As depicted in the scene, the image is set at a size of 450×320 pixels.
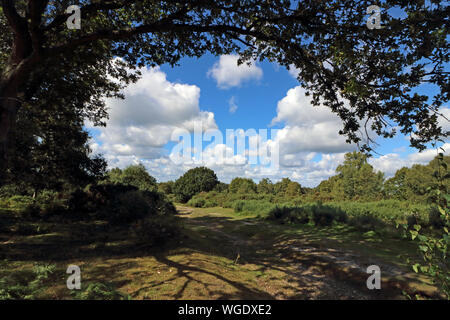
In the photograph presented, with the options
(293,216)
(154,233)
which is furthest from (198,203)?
(154,233)

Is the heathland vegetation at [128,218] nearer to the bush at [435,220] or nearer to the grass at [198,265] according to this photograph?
the bush at [435,220]

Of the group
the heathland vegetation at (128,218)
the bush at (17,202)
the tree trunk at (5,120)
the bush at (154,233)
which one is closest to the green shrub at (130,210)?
the heathland vegetation at (128,218)

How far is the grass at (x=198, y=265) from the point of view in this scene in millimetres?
4727

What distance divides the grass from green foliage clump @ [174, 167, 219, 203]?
38.9 metres

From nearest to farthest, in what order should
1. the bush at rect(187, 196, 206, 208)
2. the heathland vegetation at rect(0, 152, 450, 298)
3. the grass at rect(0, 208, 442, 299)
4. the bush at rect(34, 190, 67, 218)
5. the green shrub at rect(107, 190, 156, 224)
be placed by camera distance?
the heathland vegetation at rect(0, 152, 450, 298), the grass at rect(0, 208, 442, 299), the green shrub at rect(107, 190, 156, 224), the bush at rect(34, 190, 67, 218), the bush at rect(187, 196, 206, 208)

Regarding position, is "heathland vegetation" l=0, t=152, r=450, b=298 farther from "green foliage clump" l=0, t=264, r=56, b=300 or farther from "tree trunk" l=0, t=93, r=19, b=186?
"tree trunk" l=0, t=93, r=19, b=186

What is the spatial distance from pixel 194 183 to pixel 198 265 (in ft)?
147

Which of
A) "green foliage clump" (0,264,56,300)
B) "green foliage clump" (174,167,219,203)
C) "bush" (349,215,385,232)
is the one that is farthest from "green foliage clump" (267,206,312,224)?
"green foliage clump" (174,167,219,203)

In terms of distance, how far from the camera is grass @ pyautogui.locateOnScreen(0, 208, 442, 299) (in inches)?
186

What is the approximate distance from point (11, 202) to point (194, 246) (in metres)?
16.0

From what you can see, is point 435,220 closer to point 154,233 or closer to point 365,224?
point 365,224

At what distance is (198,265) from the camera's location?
6402 mm
